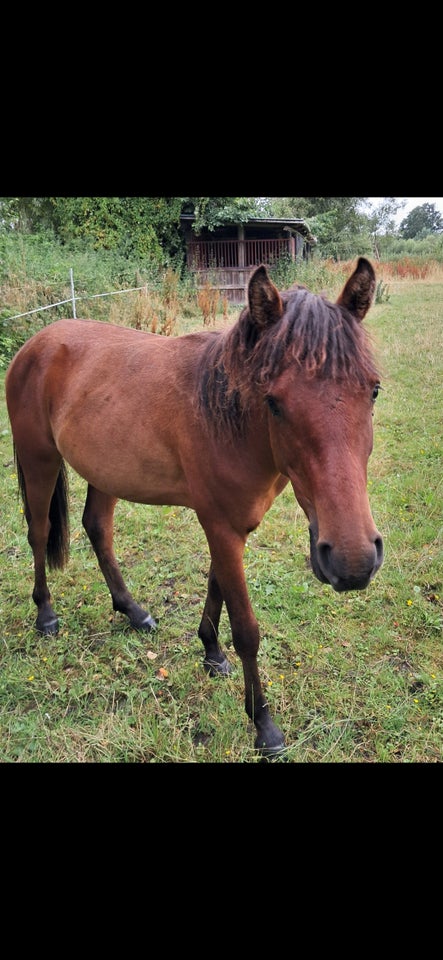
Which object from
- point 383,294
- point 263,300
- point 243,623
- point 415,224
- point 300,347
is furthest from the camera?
point 383,294

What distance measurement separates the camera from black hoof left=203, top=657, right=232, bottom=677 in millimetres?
2805


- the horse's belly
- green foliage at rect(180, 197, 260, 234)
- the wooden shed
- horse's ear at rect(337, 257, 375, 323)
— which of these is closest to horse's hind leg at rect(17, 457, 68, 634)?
the horse's belly

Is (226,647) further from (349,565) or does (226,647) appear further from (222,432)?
(349,565)

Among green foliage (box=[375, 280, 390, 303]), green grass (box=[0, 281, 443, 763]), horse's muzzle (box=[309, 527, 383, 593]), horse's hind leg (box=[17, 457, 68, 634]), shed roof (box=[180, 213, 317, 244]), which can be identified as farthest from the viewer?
green foliage (box=[375, 280, 390, 303])

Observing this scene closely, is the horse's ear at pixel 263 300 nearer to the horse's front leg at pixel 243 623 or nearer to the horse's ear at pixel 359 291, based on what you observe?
the horse's ear at pixel 359 291

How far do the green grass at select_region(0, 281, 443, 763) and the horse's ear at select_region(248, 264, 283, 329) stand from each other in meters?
0.43

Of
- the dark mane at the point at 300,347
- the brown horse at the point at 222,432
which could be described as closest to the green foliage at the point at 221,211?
the brown horse at the point at 222,432

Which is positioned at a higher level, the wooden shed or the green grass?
the wooden shed

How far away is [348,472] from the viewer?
1380mm

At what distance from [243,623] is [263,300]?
4.91 ft

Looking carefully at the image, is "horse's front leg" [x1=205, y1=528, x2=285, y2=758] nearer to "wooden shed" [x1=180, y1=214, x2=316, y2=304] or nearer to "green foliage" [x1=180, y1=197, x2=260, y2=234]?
"wooden shed" [x1=180, y1=214, x2=316, y2=304]

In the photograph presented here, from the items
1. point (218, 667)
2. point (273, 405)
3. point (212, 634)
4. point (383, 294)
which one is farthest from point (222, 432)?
point (383, 294)

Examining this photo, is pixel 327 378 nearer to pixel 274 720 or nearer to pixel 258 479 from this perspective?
pixel 258 479

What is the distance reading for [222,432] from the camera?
205 cm
